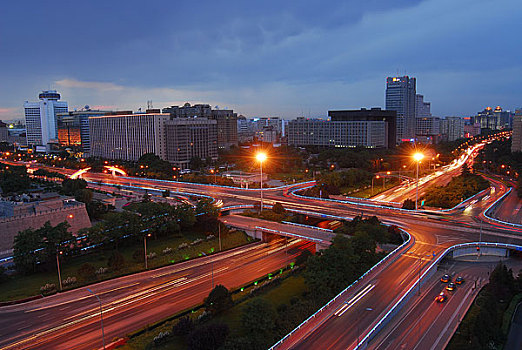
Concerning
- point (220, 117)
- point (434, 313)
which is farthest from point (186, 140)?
point (434, 313)

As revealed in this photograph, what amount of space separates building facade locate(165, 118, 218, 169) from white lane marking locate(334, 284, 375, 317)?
8192 centimetres

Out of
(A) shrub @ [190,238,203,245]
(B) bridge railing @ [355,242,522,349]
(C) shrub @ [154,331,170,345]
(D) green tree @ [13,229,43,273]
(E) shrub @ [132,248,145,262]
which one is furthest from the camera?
(A) shrub @ [190,238,203,245]

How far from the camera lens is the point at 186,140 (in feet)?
334

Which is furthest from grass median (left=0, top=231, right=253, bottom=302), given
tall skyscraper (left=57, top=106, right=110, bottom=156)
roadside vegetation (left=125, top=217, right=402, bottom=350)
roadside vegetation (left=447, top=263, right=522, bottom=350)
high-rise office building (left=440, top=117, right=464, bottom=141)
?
high-rise office building (left=440, top=117, right=464, bottom=141)

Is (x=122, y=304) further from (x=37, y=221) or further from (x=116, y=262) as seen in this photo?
(x=37, y=221)

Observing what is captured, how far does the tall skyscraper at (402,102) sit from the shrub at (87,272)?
527ft

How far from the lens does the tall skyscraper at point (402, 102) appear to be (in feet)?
557

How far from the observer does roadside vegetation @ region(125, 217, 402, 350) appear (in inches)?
780

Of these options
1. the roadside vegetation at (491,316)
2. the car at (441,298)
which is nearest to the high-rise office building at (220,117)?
the car at (441,298)

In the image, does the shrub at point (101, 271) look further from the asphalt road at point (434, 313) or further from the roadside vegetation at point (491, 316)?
the roadside vegetation at point (491, 316)

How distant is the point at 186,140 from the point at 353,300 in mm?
84542

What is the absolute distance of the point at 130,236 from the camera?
37500 millimetres

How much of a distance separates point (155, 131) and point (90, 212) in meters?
61.4

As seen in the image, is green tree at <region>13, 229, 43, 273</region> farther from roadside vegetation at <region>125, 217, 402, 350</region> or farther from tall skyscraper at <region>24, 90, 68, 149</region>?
tall skyscraper at <region>24, 90, 68, 149</region>
